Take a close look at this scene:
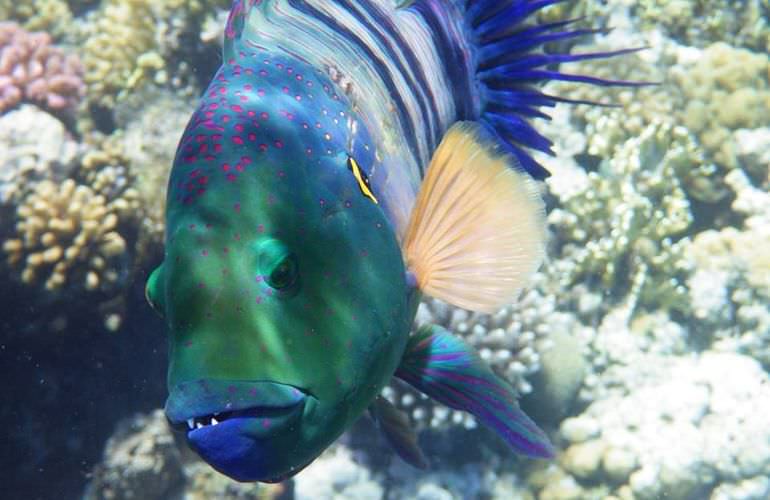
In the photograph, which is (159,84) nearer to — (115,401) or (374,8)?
(115,401)

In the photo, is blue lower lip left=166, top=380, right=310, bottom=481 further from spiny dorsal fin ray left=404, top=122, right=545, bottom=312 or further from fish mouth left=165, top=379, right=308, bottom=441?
spiny dorsal fin ray left=404, top=122, right=545, bottom=312

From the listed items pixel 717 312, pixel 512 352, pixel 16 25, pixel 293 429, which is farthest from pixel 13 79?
pixel 717 312

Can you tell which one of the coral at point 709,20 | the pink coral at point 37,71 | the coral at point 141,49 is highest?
the coral at point 709,20

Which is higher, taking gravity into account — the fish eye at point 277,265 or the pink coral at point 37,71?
the fish eye at point 277,265

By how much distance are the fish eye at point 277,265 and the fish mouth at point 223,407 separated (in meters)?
0.22

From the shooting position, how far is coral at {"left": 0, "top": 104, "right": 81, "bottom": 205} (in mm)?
4012

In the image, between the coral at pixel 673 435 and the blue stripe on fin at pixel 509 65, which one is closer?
the blue stripe on fin at pixel 509 65

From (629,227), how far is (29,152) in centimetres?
452

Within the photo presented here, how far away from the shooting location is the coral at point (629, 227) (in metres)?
4.91

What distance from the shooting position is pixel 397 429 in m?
2.66

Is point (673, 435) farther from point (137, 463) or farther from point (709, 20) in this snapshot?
point (709, 20)

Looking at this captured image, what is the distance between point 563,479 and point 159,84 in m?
4.63

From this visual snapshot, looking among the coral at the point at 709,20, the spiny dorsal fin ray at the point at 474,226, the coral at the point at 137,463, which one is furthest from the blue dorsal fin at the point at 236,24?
the coral at the point at 709,20

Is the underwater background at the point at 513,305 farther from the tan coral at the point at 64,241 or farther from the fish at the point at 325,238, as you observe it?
the fish at the point at 325,238
